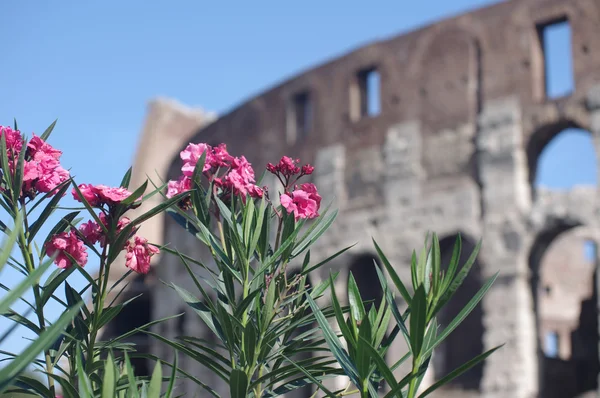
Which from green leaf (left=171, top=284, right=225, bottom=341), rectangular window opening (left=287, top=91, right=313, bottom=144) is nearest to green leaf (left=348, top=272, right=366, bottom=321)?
green leaf (left=171, top=284, right=225, bottom=341)

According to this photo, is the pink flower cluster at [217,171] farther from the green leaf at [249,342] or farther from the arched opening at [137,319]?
the arched opening at [137,319]

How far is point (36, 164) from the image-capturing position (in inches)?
124

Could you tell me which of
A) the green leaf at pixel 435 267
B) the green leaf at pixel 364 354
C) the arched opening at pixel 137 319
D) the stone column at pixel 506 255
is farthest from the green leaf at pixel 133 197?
the arched opening at pixel 137 319

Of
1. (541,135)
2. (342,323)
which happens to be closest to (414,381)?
(342,323)

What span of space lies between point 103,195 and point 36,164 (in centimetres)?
34

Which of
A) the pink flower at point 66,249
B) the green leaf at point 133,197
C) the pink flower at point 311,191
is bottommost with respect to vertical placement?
the pink flower at point 66,249

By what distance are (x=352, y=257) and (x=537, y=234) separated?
3.33 m

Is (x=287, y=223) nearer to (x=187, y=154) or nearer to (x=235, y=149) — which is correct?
(x=187, y=154)

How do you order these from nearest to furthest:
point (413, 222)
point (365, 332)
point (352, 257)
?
point (365, 332) < point (413, 222) < point (352, 257)

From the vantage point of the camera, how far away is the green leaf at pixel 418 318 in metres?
2.58

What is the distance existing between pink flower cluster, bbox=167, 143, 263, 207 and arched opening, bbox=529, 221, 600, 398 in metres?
8.45

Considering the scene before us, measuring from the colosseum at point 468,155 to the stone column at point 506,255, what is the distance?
2 centimetres

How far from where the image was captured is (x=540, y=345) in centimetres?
1127

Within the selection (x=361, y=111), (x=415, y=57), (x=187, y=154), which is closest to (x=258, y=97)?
(x=361, y=111)
